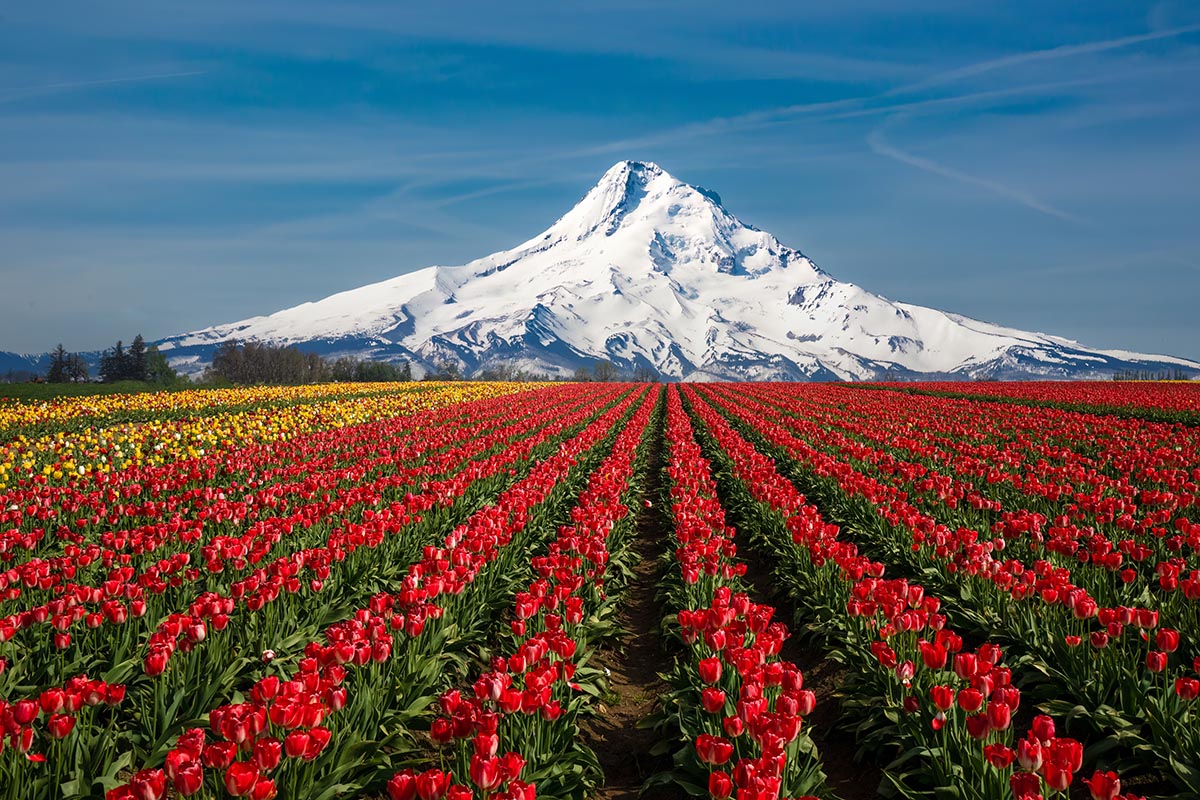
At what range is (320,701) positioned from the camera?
4.11m

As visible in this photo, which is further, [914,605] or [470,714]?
[914,605]

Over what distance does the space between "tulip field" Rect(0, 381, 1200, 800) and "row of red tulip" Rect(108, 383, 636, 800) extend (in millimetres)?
21

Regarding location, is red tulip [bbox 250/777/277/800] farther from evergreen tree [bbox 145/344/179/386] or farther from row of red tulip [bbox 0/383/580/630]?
evergreen tree [bbox 145/344/179/386]

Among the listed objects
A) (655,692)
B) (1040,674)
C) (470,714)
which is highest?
(470,714)

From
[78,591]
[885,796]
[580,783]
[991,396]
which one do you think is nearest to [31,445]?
[78,591]

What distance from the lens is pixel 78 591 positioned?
5.91m

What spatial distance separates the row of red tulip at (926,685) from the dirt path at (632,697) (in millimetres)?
1561

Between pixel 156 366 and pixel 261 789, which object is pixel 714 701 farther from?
pixel 156 366

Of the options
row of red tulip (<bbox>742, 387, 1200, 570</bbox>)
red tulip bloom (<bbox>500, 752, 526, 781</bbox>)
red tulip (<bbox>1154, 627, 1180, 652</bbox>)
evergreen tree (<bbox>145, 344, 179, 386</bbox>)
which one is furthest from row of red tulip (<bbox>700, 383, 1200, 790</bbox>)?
evergreen tree (<bbox>145, 344, 179, 386</bbox>)

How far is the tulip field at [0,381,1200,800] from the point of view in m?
4.02

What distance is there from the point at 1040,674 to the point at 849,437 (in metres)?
15.7

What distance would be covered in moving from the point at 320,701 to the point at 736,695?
2.60 meters

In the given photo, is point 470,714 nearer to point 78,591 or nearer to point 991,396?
point 78,591

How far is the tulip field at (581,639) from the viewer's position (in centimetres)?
402
